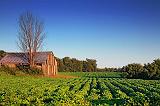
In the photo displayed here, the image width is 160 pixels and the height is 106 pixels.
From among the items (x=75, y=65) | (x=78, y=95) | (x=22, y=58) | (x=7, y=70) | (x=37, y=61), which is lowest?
(x=78, y=95)

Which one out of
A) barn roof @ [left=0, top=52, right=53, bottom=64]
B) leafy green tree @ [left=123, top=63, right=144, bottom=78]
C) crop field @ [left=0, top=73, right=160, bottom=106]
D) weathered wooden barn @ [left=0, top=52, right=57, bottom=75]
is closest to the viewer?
crop field @ [left=0, top=73, right=160, bottom=106]

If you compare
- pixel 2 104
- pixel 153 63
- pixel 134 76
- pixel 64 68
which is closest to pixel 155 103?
pixel 2 104

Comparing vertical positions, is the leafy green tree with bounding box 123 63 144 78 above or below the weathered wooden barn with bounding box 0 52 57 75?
below

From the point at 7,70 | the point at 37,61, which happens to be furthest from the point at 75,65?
the point at 7,70

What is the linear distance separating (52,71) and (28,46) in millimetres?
10339

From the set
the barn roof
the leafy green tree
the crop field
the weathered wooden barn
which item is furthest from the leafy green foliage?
the crop field

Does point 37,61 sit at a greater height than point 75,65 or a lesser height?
lesser

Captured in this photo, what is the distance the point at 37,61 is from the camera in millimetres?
65500

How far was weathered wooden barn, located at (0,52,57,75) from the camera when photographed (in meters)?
65.3

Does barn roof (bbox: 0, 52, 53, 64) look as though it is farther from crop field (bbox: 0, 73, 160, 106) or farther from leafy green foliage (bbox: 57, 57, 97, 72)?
leafy green foliage (bbox: 57, 57, 97, 72)

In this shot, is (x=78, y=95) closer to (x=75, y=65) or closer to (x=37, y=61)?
(x=37, y=61)

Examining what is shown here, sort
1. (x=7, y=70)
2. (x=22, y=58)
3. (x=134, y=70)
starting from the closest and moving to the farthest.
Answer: (x=7, y=70) < (x=134, y=70) < (x=22, y=58)

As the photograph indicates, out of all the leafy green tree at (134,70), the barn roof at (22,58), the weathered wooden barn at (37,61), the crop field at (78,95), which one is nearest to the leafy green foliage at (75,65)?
the weathered wooden barn at (37,61)

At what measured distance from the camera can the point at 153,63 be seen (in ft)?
202
